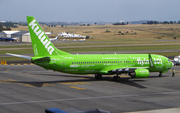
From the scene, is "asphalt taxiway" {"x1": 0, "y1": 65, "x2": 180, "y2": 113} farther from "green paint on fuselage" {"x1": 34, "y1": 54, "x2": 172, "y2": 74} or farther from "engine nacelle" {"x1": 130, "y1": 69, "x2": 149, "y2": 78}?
"green paint on fuselage" {"x1": 34, "y1": 54, "x2": 172, "y2": 74}

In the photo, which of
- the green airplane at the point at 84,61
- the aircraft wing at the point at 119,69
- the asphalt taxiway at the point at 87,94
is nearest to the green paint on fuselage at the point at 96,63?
the green airplane at the point at 84,61

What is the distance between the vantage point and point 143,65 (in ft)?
146

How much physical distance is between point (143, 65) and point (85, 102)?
19.2 metres

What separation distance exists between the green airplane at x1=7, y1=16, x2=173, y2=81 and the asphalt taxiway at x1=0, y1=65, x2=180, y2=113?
6.59 ft

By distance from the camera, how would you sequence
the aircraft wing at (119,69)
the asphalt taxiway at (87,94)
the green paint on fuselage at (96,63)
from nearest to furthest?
1. the asphalt taxiway at (87,94)
2. the green paint on fuselage at (96,63)
3. the aircraft wing at (119,69)

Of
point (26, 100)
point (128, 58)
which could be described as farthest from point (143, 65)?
point (26, 100)

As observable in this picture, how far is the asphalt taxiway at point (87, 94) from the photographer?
26453 millimetres

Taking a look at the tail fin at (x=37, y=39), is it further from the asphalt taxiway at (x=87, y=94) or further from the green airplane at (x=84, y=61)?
the asphalt taxiway at (x=87, y=94)

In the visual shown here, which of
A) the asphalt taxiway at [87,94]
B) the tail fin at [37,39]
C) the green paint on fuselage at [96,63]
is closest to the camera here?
the asphalt taxiway at [87,94]

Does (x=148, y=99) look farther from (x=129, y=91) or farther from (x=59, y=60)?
(x=59, y=60)

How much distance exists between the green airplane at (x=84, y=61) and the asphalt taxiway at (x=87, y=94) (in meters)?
2.01

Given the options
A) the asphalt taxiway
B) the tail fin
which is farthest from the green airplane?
the asphalt taxiway

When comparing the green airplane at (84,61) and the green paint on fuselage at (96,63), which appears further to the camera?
the green paint on fuselage at (96,63)

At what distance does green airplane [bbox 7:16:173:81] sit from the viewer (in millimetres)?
38719
